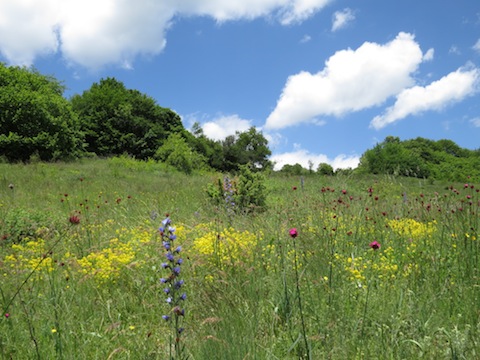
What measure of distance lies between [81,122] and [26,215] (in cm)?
3875

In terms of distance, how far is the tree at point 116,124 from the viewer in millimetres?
42031

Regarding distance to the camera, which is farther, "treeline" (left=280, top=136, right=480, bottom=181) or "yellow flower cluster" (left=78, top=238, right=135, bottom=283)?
"treeline" (left=280, top=136, right=480, bottom=181)

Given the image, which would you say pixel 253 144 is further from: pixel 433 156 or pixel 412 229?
pixel 412 229

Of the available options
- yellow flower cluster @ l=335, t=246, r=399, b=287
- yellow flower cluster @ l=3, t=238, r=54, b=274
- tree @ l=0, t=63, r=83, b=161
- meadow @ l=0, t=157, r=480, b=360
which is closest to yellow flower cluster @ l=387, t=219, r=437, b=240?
meadow @ l=0, t=157, r=480, b=360

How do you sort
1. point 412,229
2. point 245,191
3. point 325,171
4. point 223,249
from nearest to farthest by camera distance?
point 223,249 → point 412,229 → point 245,191 → point 325,171

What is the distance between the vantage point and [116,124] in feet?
140

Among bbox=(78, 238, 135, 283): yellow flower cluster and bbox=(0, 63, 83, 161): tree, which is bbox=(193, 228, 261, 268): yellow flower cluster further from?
bbox=(0, 63, 83, 161): tree

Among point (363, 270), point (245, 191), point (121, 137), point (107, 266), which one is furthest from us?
point (121, 137)

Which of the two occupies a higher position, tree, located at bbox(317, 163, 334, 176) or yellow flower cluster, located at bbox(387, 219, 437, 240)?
tree, located at bbox(317, 163, 334, 176)

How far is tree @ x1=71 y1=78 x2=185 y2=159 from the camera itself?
138ft

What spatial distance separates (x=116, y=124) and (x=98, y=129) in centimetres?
220

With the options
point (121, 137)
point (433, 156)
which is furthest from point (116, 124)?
point (433, 156)

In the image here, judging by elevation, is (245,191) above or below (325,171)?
below

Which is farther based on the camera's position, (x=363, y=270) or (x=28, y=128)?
(x=28, y=128)
